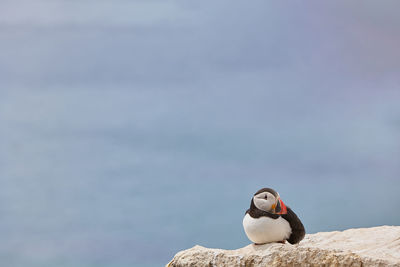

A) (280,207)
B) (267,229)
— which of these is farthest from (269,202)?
(267,229)

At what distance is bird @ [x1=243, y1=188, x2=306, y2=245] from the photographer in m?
6.31

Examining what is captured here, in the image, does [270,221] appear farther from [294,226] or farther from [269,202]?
[294,226]

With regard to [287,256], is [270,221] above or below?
above

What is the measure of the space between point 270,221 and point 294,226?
0.35 m

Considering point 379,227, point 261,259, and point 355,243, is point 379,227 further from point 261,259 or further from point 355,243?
point 261,259

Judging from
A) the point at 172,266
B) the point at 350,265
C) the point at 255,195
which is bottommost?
the point at 350,265

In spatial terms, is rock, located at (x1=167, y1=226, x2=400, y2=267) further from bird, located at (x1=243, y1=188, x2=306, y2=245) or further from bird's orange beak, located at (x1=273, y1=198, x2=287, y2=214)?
bird's orange beak, located at (x1=273, y1=198, x2=287, y2=214)

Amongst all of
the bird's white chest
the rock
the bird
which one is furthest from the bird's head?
the rock

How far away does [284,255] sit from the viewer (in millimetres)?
6117

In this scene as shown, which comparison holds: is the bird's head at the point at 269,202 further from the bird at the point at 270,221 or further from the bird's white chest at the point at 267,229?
the bird's white chest at the point at 267,229

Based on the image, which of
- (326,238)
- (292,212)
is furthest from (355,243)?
(292,212)

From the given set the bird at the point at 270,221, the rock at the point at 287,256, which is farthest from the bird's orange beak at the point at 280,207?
the rock at the point at 287,256

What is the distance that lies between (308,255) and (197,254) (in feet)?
4.07

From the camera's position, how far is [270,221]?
20.7ft
